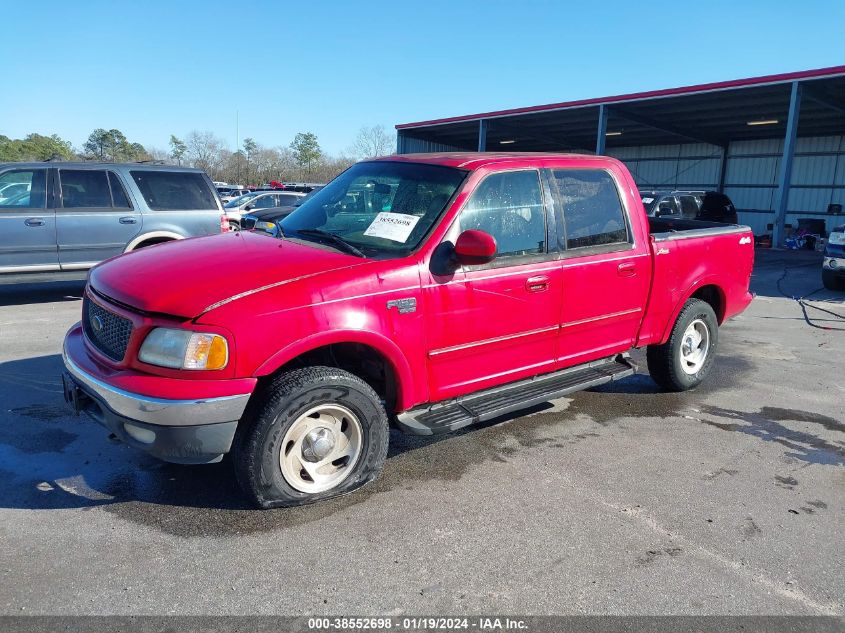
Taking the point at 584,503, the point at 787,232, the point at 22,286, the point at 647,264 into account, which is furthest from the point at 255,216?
the point at 787,232

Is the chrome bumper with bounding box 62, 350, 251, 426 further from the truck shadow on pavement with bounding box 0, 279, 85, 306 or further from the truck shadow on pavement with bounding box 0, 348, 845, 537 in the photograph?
the truck shadow on pavement with bounding box 0, 279, 85, 306

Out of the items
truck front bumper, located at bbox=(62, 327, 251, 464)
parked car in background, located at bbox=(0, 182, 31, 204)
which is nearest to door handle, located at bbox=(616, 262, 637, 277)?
truck front bumper, located at bbox=(62, 327, 251, 464)

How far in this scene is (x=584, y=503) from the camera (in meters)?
3.63

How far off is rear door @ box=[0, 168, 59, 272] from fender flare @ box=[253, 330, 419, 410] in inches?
265

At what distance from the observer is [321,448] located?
11.3 feet

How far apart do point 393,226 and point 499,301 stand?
801 millimetres

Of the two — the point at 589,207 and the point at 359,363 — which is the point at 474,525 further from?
the point at 589,207

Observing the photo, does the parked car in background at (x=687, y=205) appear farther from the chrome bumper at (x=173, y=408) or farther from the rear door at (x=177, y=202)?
the chrome bumper at (x=173, y=408)

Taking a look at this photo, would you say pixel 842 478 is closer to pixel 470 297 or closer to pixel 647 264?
pixel 647 264

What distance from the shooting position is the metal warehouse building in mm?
19844

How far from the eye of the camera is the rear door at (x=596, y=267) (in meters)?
4.44

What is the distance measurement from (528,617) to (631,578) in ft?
1.97

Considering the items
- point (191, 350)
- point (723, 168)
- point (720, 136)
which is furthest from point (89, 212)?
point (723, 168)

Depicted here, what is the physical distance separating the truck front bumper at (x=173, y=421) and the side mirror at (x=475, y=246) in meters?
1.41
